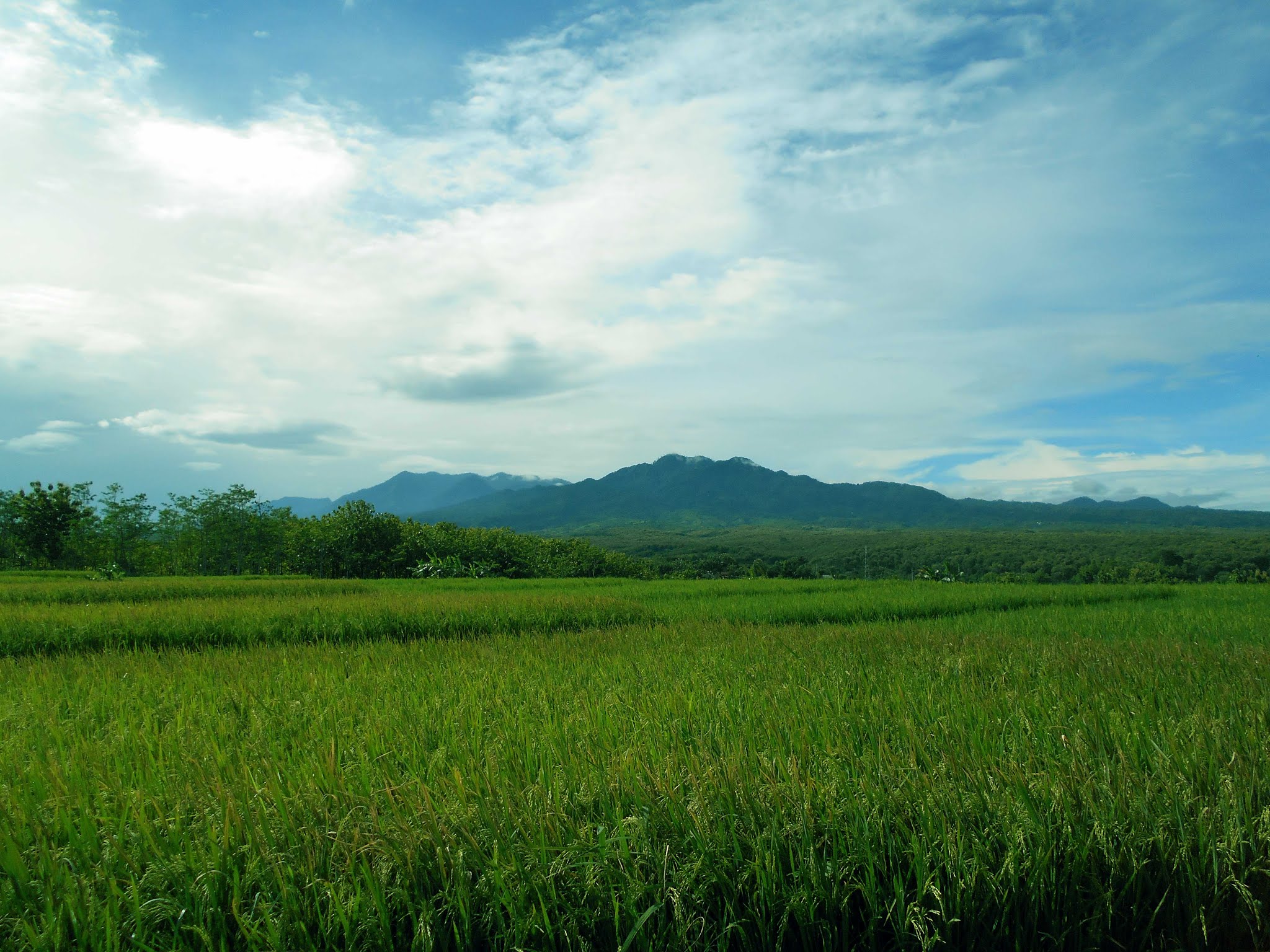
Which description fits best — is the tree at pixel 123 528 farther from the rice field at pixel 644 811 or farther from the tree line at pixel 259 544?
the rice field at pixel 644 811

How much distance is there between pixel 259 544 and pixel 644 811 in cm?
4372

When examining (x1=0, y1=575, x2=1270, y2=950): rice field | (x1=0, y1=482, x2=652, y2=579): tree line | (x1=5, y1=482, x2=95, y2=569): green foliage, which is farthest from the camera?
(x1=5, y1=482, x2=95, y2=569): green foliage

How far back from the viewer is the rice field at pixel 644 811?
1837 millimetres

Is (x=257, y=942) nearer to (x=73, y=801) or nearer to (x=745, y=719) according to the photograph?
(x=73, y=801)

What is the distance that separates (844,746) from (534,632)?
622cm

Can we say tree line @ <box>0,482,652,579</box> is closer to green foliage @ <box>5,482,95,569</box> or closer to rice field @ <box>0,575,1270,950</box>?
green foliage @ <box>5,482,95,569</box>

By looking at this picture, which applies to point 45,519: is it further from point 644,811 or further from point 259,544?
point 644,811

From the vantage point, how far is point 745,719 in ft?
11.2

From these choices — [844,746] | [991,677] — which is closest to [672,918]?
[844,746]

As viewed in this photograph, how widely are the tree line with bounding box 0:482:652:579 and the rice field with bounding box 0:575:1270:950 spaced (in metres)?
21.6

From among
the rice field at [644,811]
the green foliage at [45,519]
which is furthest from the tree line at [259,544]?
the rice field at [644,811]

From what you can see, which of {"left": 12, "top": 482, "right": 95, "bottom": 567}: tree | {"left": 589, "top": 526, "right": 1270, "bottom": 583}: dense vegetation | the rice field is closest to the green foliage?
{"left": 12, "top": 482, "right": 95, "bottom": 567}: tree

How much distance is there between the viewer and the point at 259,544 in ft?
129

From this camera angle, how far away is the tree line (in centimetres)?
2773
